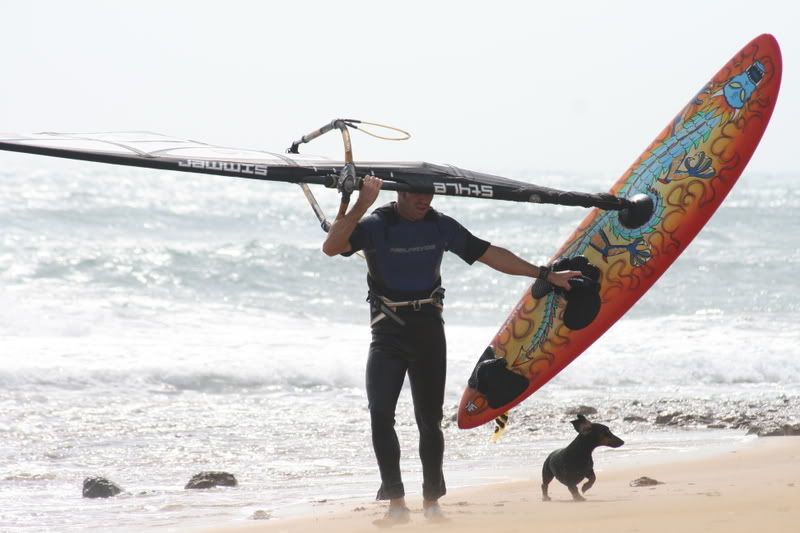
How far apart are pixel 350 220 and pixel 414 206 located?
339mm

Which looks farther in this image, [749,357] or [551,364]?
[749,357]

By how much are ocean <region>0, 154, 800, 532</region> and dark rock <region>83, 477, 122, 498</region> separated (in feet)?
0.25

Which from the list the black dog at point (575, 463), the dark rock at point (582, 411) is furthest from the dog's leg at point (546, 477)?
the dark rock at point (582, 411)

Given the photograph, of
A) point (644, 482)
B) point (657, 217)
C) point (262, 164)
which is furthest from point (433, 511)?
point (657, 217)

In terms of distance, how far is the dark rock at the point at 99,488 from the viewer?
230 inches

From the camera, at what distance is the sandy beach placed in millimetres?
4008

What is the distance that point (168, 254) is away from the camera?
20.5 metres

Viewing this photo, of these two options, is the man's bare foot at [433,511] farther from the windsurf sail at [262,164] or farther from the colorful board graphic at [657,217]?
the colorful board graphic at [657,217]

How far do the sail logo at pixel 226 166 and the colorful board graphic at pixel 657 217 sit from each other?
6.01 ft

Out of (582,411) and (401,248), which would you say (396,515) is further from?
(582,411)

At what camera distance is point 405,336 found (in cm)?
464

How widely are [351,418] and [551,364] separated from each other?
9.14 ft

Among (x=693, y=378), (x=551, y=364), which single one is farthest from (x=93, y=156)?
(x=693, y=378)

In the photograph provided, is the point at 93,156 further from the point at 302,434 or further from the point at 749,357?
the point at 749,357
